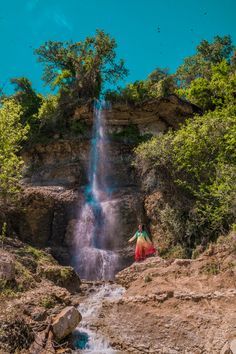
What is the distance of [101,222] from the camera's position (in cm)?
2069

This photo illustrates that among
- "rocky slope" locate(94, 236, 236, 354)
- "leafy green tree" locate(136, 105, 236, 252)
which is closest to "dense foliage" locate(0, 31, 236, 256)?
"leafy green tree" locate(136, 105, 236, 252)

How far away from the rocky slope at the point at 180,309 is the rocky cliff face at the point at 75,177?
7.74m

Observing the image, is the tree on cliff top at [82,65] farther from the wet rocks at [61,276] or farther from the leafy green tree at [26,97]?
the wet rocks at [61,276]

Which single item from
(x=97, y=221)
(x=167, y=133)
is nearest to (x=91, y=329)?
(x=97, y=221)

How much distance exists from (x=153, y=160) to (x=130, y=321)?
400 inches

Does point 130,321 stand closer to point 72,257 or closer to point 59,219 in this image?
point 72,257

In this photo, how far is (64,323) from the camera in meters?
9.56

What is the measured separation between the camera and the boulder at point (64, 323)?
30.8ft

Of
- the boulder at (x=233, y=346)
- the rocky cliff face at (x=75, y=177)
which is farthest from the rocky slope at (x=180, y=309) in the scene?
the rocky cliff face at (x=75, y=177)

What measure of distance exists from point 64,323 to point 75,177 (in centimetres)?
1473

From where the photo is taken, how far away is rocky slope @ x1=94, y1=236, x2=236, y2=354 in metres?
9.23

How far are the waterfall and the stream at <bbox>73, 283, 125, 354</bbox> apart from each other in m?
4.51

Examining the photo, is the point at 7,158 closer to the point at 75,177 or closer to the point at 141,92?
the point at 75,177

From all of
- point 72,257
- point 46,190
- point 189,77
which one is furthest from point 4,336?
point 189,77
